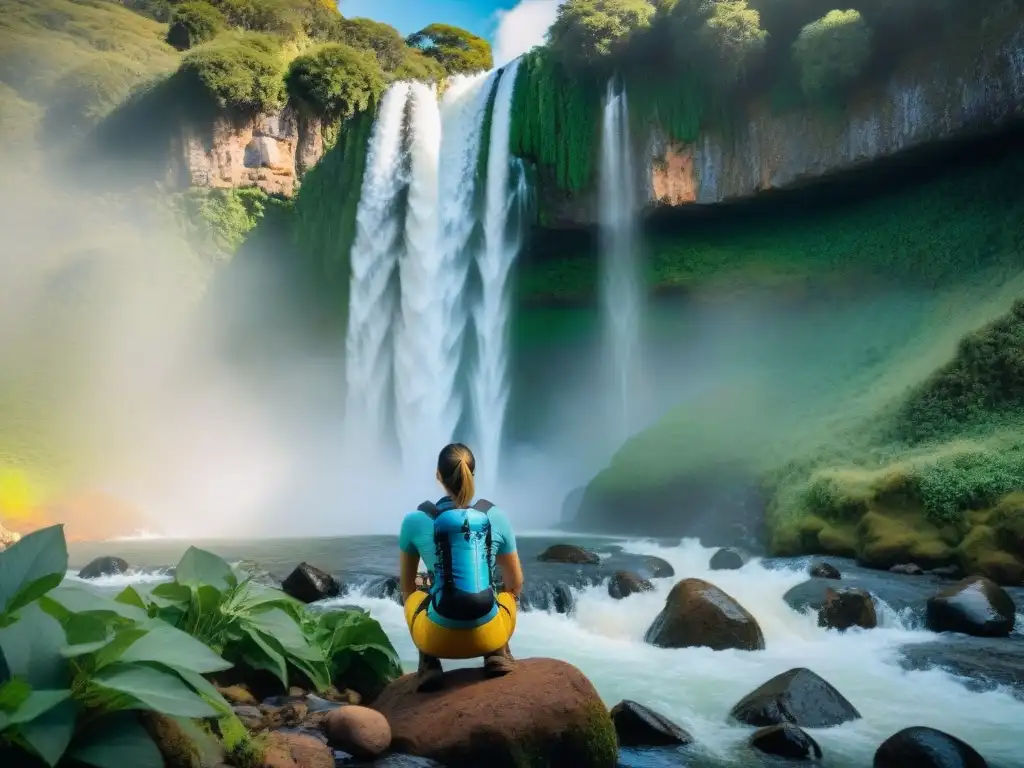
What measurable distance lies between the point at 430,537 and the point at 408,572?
Answer: 0.30m

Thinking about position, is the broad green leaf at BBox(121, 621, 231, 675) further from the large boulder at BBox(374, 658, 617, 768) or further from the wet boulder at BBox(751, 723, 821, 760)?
the wet boulder at BBox(751, 723, 821, 760)

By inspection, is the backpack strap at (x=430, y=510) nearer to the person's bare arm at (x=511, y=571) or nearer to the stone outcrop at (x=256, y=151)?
the person's bare arm at (x=511, y=571)

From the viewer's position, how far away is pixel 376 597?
9.30 m

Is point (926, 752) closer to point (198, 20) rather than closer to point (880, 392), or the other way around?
point (880, 392)

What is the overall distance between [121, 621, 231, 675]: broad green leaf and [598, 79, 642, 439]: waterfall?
20.8 m

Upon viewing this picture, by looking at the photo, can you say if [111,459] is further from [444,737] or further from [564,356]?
[444,737]

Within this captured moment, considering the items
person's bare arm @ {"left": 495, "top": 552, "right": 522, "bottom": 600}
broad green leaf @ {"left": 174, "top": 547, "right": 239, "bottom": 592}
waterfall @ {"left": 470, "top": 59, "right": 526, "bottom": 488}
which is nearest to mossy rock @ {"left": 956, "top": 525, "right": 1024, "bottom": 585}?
person's bare arm @ {"left": 495, "top": 552, "right": 522, "bottom": 600}

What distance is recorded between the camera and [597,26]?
20.9 m

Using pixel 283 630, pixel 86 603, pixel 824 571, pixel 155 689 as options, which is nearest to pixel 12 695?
pixel 155 689

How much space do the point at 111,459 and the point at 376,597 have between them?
14.4m

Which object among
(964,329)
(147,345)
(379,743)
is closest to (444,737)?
(379,743)

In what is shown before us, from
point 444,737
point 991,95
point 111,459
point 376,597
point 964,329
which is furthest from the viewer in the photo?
point 111,459

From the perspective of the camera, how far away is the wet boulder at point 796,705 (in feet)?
16.5

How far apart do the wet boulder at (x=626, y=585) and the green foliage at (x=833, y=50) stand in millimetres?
14647
